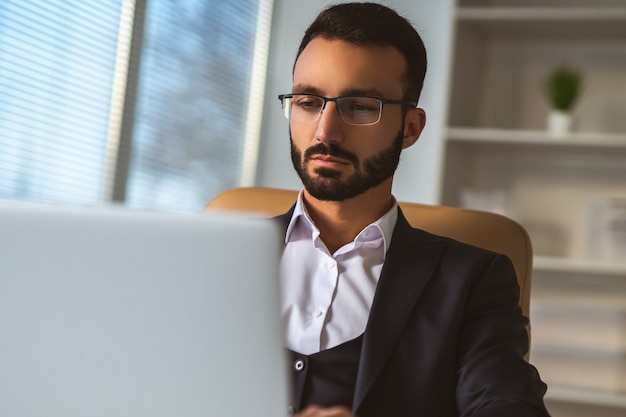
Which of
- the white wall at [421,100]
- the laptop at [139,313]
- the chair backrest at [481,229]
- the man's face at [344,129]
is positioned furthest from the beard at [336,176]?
the white wall at [421,100]

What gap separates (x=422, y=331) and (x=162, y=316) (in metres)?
0.76

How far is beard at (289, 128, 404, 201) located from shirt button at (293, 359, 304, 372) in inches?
10.4

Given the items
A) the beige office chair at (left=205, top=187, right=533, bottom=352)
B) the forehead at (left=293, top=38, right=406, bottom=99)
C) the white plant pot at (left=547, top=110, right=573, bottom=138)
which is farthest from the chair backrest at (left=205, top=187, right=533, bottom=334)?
the white plant pot at (left=547, top=110, right=573, bottom=138)

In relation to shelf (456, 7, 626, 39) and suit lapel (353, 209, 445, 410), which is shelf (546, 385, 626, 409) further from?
suit lapel (353, 209, 445, 410)

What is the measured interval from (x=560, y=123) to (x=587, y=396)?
94cm

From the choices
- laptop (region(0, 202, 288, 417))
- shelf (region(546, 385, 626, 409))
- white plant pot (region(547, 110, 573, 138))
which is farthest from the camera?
white plant pot (region(547, 110, 573, 138))

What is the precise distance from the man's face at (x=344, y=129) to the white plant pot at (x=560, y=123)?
180 centimetres

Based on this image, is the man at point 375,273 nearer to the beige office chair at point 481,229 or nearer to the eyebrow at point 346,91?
the eyebrow at point 346,91

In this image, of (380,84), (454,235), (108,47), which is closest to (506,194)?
(108,47)

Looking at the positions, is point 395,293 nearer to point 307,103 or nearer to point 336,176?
point 336,176

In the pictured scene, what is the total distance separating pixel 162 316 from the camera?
23.5 inches

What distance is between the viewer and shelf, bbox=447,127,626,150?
120 inches

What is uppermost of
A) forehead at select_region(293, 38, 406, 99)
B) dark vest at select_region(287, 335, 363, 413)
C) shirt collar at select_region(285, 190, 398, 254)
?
forehead at select_region(293, 38, 406, 99)

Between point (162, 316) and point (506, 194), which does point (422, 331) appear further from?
point (506, 194)
